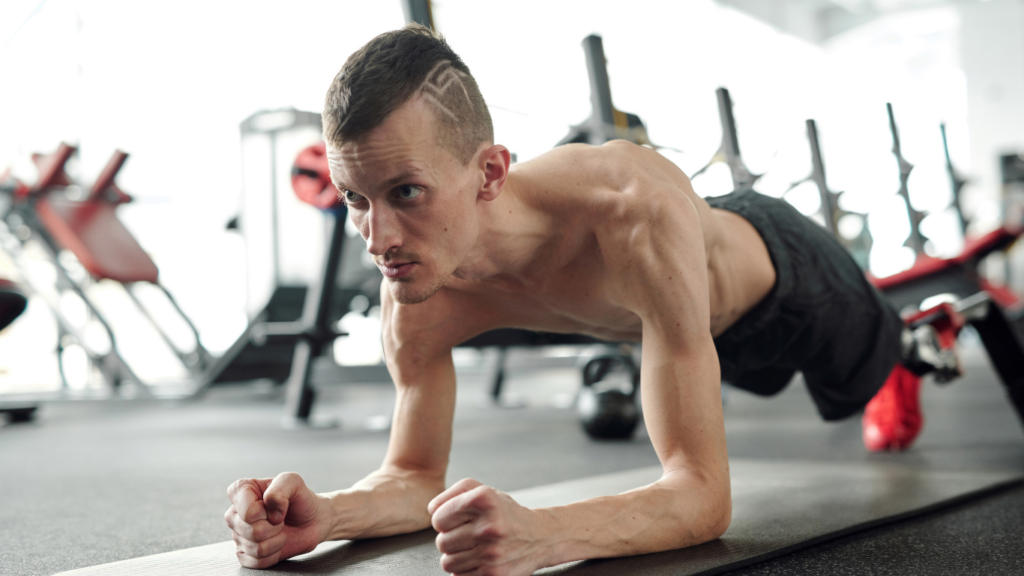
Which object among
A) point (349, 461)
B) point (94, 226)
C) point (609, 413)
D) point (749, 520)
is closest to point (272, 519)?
point (749, 520)

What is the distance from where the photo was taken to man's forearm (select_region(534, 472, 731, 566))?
2.30ft

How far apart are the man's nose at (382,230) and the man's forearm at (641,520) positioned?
0.94 ft

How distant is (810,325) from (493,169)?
0.71m

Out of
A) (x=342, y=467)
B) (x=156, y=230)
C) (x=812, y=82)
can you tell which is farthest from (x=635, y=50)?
(x=342, y=467)

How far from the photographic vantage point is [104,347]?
399cm

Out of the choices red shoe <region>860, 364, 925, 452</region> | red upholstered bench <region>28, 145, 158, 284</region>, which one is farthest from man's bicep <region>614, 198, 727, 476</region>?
red upholstered bench <region>28, 145, 158, 284</region>

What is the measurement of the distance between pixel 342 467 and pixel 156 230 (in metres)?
3.35

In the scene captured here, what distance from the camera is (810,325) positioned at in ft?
4.04

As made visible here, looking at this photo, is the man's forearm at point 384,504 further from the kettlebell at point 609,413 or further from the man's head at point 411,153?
the kettlebell at point 609,413

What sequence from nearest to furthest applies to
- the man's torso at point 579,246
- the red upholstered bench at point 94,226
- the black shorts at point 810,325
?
the man's torso at point 579,246 → the black shorts at point 810,325 → the red upholstered bench at point 94,226

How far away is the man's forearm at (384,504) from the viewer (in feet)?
2.81

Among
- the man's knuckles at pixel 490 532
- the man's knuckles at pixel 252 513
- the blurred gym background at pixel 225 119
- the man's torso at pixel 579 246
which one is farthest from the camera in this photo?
the blurred gym background at pixel 225 119

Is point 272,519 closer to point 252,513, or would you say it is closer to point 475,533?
point 252,513

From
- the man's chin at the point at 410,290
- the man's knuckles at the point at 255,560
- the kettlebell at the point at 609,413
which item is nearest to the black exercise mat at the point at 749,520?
the man's knuckles at the point at 255,560
